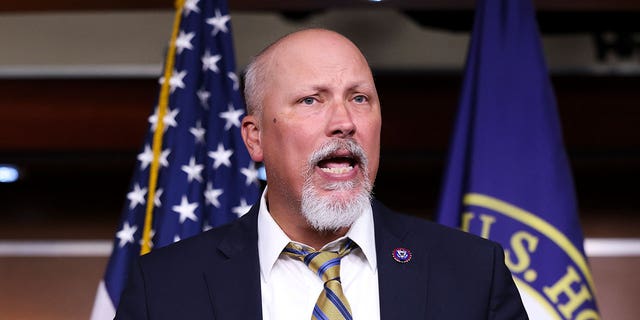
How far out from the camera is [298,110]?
1.83 meters

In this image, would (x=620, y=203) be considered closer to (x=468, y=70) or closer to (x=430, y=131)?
(x=430, y=131)

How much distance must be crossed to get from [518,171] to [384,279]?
1045 mm

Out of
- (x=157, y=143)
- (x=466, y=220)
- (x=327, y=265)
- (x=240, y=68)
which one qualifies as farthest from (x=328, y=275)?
(x=240, y=68)

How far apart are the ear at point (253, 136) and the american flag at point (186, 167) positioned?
65cm

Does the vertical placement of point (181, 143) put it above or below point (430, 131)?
below

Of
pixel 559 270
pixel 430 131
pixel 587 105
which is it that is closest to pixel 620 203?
pixel 587 105

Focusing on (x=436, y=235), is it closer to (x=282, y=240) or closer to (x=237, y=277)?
(x=282, y=240)

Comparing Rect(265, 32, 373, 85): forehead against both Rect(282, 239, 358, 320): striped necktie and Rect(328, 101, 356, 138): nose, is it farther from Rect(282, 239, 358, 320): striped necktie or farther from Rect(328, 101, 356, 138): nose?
Rect(282, 239, 358, 320): striped necktie

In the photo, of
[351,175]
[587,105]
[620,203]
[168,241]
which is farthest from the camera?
[620,203]

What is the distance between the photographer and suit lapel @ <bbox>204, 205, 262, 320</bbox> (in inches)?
68.4

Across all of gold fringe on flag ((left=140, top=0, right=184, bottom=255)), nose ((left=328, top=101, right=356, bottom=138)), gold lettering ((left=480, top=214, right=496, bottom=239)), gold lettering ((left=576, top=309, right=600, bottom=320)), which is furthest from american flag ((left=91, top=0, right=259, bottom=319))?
gold lettering ((left=576, top=309, right=600, bottom=320))

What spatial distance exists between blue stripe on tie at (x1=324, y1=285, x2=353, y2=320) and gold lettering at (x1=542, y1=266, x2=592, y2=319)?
107 cm

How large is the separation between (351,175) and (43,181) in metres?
2.43

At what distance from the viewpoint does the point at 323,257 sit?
5.94 feet
